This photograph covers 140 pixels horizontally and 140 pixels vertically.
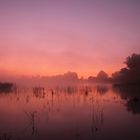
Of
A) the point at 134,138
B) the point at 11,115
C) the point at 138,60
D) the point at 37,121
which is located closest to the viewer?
the point at 134,138

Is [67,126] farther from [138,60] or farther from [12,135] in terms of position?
[138,60]

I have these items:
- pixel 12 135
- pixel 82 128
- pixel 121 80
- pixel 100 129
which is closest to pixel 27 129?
pixel 12 135

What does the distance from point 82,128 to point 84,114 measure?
378 cm

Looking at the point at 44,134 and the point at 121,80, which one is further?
the point at 121,80

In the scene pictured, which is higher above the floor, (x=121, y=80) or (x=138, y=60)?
(x=138, y=60)

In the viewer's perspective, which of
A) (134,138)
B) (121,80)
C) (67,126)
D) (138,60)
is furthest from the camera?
(121,80)

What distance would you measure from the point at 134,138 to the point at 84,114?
587 centimetres

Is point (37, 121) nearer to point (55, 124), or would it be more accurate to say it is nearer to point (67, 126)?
point (55, 124)

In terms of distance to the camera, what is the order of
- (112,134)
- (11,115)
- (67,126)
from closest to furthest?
(112,134)
(67,126)
(11,115)

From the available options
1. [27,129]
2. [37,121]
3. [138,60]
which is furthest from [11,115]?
[138,60]

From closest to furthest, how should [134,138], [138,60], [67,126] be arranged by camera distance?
1. [134,138]
2. [67,126]
3. [138,60]

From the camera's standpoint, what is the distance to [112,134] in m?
9.94

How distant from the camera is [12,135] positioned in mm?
9742

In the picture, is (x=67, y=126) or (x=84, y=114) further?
(x=84, y=114)
